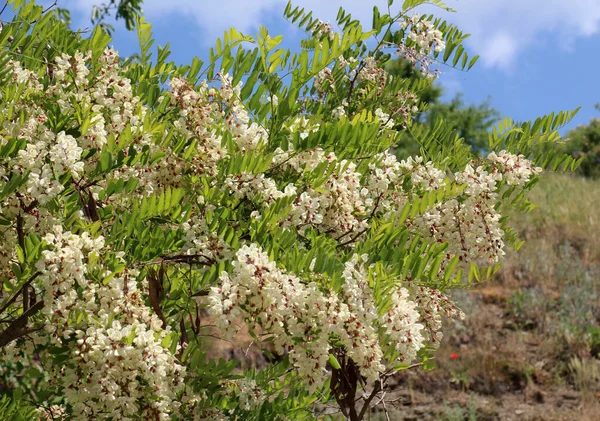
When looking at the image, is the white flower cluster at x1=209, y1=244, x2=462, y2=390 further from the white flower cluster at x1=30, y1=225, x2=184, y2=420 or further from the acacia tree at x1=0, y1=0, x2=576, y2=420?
the white flower cluster at x1=30, y1=225, x2=184, y2=420

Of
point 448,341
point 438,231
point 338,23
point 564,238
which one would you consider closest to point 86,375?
point 438,231

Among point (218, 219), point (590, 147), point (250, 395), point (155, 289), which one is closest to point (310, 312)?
point (218, 219)

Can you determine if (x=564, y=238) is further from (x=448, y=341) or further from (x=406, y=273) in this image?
(x=406, y=273)

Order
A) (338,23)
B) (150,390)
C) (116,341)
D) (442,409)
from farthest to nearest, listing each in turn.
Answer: (442,409) → (338,23) → (150,390) → (116,341)

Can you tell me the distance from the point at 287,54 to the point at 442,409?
5289 mm

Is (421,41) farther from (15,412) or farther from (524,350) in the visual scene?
(524,350)

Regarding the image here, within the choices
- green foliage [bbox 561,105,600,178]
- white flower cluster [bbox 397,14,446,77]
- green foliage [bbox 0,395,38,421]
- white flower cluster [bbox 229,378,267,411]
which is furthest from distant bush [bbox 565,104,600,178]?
green foliage [bbox 0,395,38,421]

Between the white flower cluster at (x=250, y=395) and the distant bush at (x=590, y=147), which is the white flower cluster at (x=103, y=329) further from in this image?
the distant bush at (x=590, y=147)

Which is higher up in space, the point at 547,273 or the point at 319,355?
the point at 547,273

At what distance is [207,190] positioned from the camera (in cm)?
263

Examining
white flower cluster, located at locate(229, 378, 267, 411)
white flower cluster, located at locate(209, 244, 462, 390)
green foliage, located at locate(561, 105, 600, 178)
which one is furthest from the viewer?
green foliage, located at locate(561, 105, 600, 178)

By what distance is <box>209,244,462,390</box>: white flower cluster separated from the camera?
7.13ft

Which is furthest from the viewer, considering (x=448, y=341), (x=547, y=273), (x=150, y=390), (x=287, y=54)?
(x=547, y=273)

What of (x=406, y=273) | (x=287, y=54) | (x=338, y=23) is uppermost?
(x=338, y=23)
